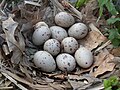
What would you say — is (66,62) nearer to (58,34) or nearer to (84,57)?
(84,57)

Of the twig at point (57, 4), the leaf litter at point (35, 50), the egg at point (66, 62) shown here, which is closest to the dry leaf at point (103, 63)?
the leaf litter at point (35, 50)

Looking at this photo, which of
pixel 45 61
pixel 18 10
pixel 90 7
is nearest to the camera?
pixel 45 61

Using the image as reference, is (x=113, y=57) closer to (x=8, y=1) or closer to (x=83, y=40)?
(x=83, y=40)

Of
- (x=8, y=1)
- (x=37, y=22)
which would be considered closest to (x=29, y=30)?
(x=37, y=22)

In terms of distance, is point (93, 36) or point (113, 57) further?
point (93, 36)

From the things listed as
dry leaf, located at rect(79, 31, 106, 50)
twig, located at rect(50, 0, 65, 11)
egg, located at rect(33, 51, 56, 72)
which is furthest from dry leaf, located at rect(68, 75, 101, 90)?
twig, located at rect(50, 0, 65, 11)

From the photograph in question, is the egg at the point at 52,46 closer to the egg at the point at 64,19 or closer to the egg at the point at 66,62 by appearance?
the egg at the point at 66,62

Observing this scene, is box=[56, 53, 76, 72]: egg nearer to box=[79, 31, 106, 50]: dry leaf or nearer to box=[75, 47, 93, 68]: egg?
box=[75, 47, 93, 68]: egg
